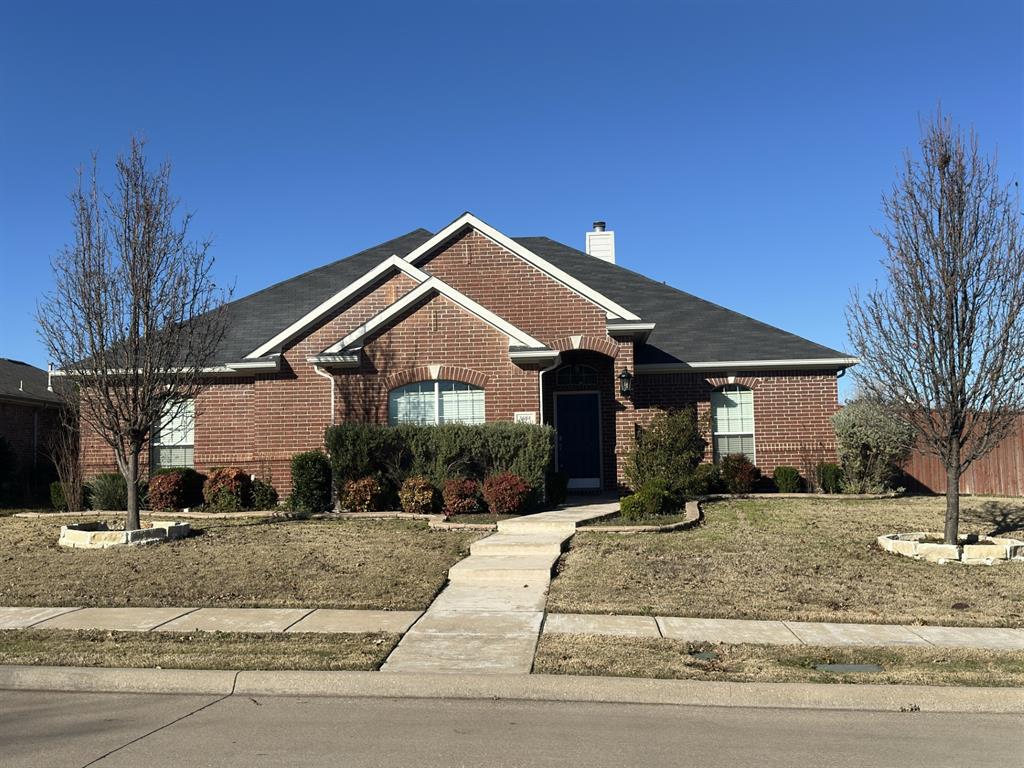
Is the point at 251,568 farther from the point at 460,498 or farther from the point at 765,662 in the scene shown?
the point at 765,662

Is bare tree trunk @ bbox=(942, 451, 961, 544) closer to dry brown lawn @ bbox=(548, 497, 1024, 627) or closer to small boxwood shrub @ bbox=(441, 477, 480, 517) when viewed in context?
dry brown lawn @ bbox=(548, 497, 1024, 627)

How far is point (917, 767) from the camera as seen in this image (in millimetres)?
5184

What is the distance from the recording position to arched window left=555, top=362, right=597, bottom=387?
808 inches

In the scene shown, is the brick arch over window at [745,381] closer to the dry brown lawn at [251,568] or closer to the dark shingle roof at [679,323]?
the dark shingle roof at [679,323]

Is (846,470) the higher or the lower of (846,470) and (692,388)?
the lower

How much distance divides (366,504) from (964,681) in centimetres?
1123

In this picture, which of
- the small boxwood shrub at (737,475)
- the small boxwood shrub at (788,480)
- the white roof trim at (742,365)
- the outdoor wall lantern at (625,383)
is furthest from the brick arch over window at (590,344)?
the small boxwood shrub at (788,480)

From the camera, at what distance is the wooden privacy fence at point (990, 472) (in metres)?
19.4

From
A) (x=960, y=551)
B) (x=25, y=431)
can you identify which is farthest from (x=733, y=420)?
(x=25, y=431)

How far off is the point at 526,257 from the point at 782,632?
1280cm

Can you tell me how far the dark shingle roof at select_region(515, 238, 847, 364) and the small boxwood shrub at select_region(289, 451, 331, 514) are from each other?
7.95 meters

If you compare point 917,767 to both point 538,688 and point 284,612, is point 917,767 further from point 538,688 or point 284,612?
point 284,612

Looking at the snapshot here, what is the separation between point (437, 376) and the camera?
17.2 meters


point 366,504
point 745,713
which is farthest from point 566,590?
point 366,504
